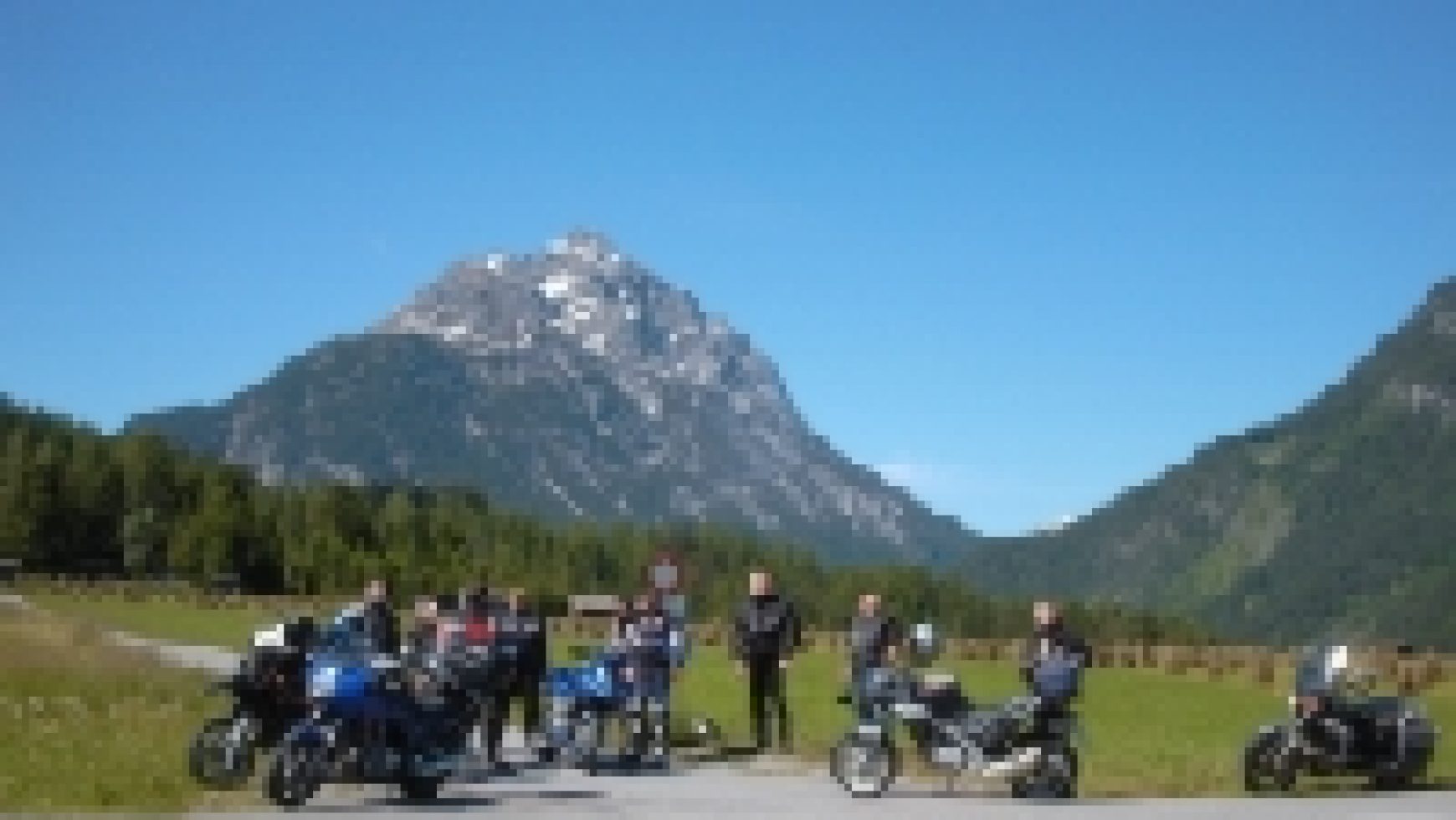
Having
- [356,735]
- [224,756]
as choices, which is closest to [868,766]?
[356,735]

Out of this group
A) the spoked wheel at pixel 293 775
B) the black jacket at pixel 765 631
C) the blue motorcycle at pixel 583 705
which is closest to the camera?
the spoked wheel at pixel 293 775

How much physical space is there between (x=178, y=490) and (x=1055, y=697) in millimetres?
138151

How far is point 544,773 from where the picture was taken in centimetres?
2205

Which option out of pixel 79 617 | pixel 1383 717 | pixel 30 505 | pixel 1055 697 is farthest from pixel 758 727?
pixel 30 505

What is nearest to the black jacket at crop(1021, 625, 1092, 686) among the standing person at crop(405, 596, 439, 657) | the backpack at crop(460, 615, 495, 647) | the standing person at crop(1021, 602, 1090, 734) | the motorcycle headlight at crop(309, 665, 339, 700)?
the standing person at crop(1021, 602, 1090, 734)

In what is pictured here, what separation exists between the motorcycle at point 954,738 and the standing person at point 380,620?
17.7 ft

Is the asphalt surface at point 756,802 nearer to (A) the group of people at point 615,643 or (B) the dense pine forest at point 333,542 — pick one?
(A) the group of people at point 615,643

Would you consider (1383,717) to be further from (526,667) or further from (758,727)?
(526,667)

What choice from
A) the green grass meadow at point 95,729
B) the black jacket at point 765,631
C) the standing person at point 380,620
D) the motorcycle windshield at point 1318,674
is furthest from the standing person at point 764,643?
the green grass meadow at point 95,729

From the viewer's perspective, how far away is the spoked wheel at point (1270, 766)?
20562 millimetres

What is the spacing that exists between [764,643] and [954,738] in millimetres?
4157

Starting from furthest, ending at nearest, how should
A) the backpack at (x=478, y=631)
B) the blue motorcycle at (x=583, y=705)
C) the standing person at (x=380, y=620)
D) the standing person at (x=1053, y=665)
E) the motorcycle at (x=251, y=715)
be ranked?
the backpack at (x=478, y=631), the blue motorcycle at (x=583, y=705), the standing person at (x=380, y=620), the standing person at (x=1053, y=665), the motorcycle at (x=251, y=715)

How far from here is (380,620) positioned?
2203cm

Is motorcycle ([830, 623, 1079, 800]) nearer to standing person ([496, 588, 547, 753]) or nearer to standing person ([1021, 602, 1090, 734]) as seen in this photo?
standing person ([1021, 602, 1090, 734])
